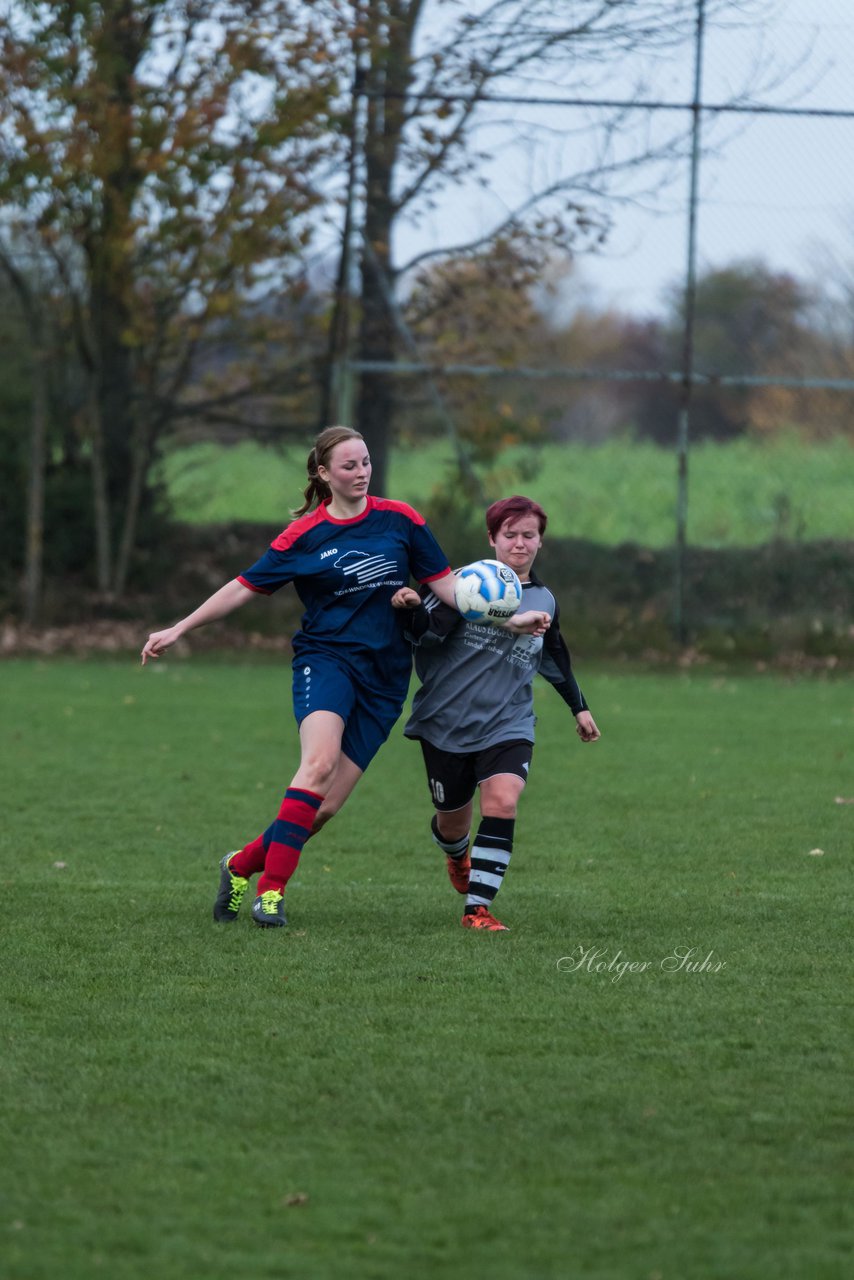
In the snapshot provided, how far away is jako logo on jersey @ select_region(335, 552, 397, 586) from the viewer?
570 cm

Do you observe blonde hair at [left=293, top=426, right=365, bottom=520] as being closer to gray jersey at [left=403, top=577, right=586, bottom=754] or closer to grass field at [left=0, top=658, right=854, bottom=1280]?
gray jersey at [left=403, top=577, right=586, bottom=754]

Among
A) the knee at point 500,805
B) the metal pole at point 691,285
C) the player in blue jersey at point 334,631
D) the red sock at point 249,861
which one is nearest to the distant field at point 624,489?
the metal pole at point 691,285

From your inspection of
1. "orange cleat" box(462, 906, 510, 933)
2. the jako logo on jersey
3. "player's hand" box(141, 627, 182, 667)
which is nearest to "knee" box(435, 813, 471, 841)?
"orange cleat" box(462, 906, 510, 933)

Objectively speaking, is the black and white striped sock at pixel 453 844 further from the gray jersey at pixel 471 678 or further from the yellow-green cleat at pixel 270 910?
the yellow-green cleat at pixel 270 910

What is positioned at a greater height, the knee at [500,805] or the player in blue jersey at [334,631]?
the player in blue jersey at [334,631]

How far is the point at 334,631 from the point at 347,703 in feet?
0.86

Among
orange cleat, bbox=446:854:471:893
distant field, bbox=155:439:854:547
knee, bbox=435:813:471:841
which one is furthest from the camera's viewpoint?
distant field, bbox=155:439:854:547

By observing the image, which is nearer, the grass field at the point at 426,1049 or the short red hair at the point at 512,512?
the grass field at the point at 426,1049

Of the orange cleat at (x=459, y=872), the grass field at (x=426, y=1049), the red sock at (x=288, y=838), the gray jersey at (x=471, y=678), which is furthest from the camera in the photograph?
the orange cleat at (x=459, y=872)

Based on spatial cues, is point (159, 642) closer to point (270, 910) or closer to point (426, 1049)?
point (270, 910)

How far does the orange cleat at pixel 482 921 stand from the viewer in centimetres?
548

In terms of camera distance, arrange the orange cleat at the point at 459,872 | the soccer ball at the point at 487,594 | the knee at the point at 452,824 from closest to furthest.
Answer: the soccer ball at the point at 487,594, the knee at the point at 452,824, the orange cleat at the point at 459,872

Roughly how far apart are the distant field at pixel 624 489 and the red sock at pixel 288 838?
9459 millimetres

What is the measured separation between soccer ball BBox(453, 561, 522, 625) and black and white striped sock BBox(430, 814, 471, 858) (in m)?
0.79
